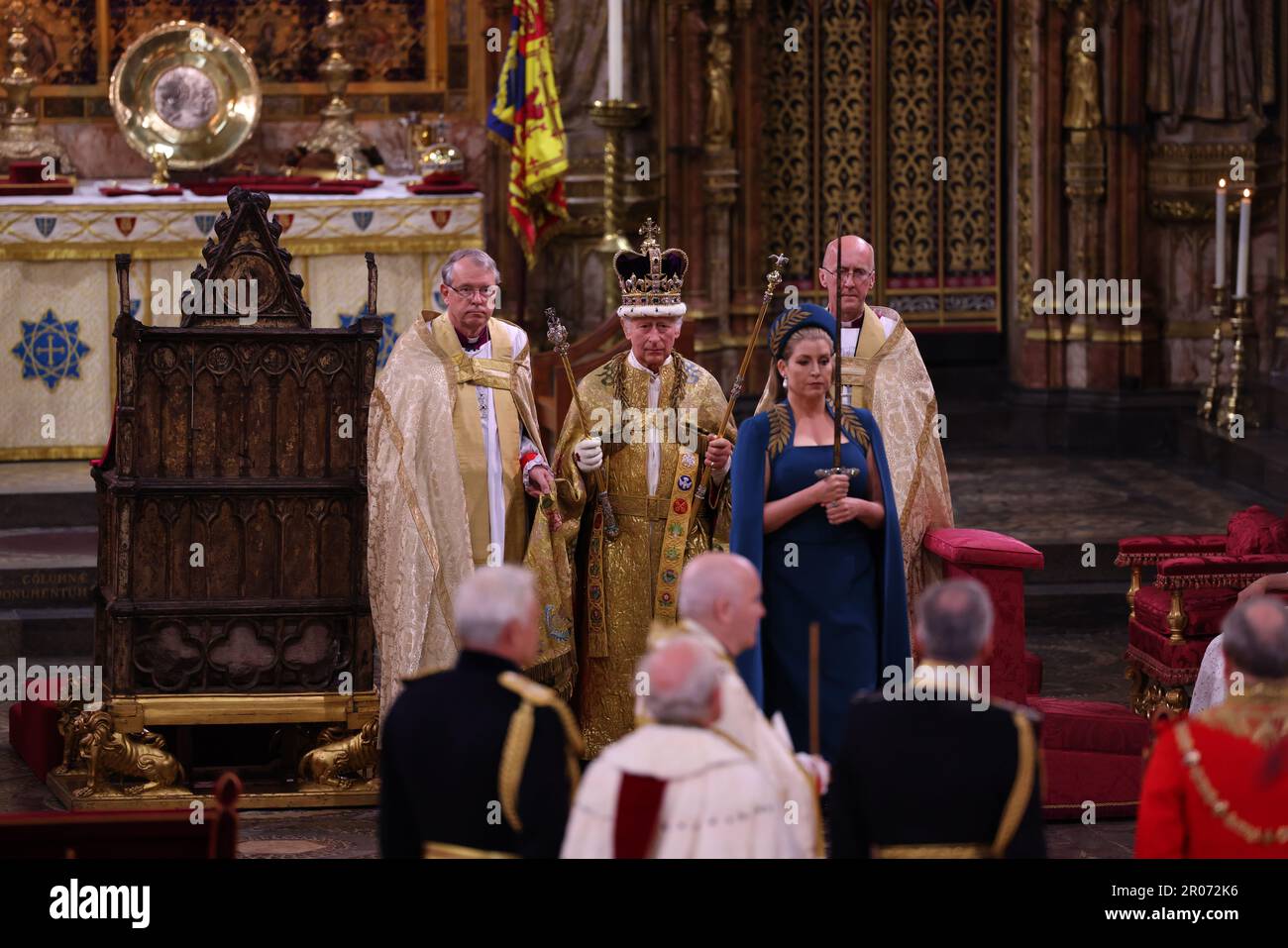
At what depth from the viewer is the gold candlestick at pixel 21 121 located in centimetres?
1305

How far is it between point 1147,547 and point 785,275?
19.1 feet

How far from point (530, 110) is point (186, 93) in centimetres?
244

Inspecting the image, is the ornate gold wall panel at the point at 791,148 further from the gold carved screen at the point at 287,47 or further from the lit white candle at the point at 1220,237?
the lit white candle at the point at 1220,237

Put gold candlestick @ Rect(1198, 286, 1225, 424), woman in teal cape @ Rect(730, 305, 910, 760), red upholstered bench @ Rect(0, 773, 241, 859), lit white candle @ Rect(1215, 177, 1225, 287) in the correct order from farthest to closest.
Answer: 1. gold candlestick @ Rect(1198, 286, 1225, 424)
2. lit white candle @ Rect(1215, 177, 1225, 287)
3. woman in teal cape @ Rect(730, 305, 910, 760)
4. red upholstered bench @ Rect(0, 773, 241, 859)

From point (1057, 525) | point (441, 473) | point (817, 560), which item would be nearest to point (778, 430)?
point (817, 560)

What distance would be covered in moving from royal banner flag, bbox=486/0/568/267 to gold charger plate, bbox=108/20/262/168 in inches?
75.6

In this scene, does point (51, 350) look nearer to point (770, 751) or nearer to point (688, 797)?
point (770, 751)

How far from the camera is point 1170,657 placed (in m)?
8.20

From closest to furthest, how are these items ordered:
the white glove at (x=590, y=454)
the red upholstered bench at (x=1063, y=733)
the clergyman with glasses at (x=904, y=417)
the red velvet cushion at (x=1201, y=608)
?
the white glove at (x=590, y=454), the red upholstered bench at (x=1063, y=733), the clergyman with glasses at (x=904, y=417), the red velvet cushion at (x=1201, y=608)

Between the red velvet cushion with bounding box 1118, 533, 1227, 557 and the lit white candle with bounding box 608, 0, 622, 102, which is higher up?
the lit white candle with bounding box 608, 0, 622, 102

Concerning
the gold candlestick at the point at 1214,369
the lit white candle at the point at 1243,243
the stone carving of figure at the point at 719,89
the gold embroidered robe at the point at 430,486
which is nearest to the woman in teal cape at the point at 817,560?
the gold embroidered robe at the point at 430,486

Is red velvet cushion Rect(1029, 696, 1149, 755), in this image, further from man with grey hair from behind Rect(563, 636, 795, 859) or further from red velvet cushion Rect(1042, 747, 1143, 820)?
man with grey hair from behind Rect(563, 636, 795, 859)

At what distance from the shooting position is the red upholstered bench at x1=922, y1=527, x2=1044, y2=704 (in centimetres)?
756

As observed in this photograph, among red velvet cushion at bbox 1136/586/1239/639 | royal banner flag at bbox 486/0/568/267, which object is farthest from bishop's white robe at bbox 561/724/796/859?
royal banner flag at bbox 486/0/568/267
